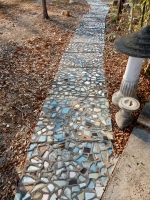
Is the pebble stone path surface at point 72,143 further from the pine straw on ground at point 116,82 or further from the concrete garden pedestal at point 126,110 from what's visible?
the concrete garden pedestal at point 126,110

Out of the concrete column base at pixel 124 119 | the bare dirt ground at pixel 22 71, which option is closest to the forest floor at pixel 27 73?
the bare dirt ground at pixel 22 71

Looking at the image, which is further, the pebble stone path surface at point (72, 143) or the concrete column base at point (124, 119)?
the concrete column base at point (124, 119)

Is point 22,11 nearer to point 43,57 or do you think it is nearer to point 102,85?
point 43,57

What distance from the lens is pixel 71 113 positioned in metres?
3.91

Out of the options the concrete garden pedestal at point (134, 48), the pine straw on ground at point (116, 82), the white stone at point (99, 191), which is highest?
the concrete garden pedestal at point (134, 48)

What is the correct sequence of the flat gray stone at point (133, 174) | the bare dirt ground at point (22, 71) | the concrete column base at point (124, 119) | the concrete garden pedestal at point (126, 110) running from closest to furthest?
the flat gray stone at point (133, 174)
the bare dirt ground at point (22, 71)
the concrete garden pedestal at point (126, 110)
the concrete column base at point (124, 119)

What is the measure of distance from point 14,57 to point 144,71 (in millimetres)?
4408

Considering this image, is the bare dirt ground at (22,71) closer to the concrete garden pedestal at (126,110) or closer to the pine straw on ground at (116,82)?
the pine straw on ground at (116,82)

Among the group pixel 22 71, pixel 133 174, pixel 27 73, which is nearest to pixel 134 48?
pixel 133 174

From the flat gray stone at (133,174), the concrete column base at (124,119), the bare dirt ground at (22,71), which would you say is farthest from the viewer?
the concrete column base at (124,119)

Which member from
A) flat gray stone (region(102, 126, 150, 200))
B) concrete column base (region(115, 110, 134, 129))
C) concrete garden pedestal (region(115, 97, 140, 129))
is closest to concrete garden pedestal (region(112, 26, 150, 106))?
concrete garden pedestal (region(115, 97, 140, 129))

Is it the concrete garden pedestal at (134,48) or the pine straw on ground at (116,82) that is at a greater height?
the concrete garden pedestal at (134,48)

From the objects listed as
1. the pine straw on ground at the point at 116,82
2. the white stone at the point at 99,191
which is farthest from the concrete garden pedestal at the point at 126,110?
the white stone at the point at 99,191

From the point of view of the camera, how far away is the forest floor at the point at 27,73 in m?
3.19
